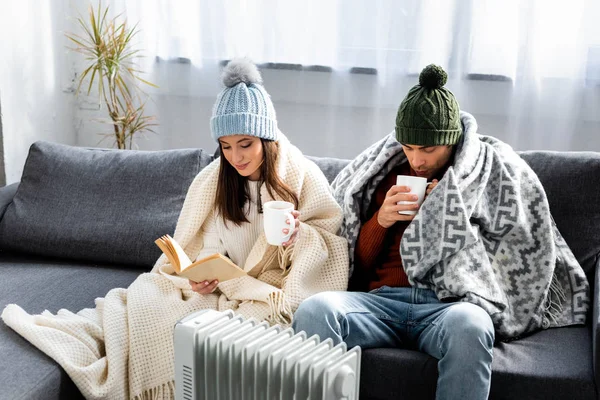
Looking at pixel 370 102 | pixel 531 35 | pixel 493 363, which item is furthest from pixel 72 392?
pixel 531 35

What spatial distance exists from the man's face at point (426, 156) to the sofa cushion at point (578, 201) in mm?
404

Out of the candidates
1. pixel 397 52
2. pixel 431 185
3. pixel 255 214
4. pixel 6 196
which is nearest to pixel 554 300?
pixel 431 185

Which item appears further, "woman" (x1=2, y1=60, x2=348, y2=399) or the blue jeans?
"woman" (x1=2, y1=60, x2=348, y2=399)

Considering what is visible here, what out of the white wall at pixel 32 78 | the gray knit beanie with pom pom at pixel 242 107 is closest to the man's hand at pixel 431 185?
the gray knit beanie with pom pom at pixel 242 107

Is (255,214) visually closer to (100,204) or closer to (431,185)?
(431,185)

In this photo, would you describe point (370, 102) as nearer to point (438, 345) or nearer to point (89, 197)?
point (89, 197)

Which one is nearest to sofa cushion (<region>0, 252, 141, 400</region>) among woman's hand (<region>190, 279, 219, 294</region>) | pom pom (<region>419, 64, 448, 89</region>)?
woman's hand (<region>190, 279, 219, 294</region>)

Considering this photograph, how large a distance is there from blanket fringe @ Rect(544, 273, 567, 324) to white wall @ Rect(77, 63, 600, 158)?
0.96m

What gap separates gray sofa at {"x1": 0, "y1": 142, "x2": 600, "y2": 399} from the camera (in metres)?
1.85

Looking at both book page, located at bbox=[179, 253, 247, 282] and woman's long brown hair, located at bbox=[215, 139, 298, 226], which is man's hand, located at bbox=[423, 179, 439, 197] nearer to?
woman's long brown hair, located at bbox=[215, 139, 298, 226]

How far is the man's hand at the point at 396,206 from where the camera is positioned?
1967 millimetres

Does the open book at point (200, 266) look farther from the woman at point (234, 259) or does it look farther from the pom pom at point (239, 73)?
the pom pom at point (239, 73)

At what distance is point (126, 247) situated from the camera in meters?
2.55

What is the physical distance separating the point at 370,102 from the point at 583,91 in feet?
2.82
